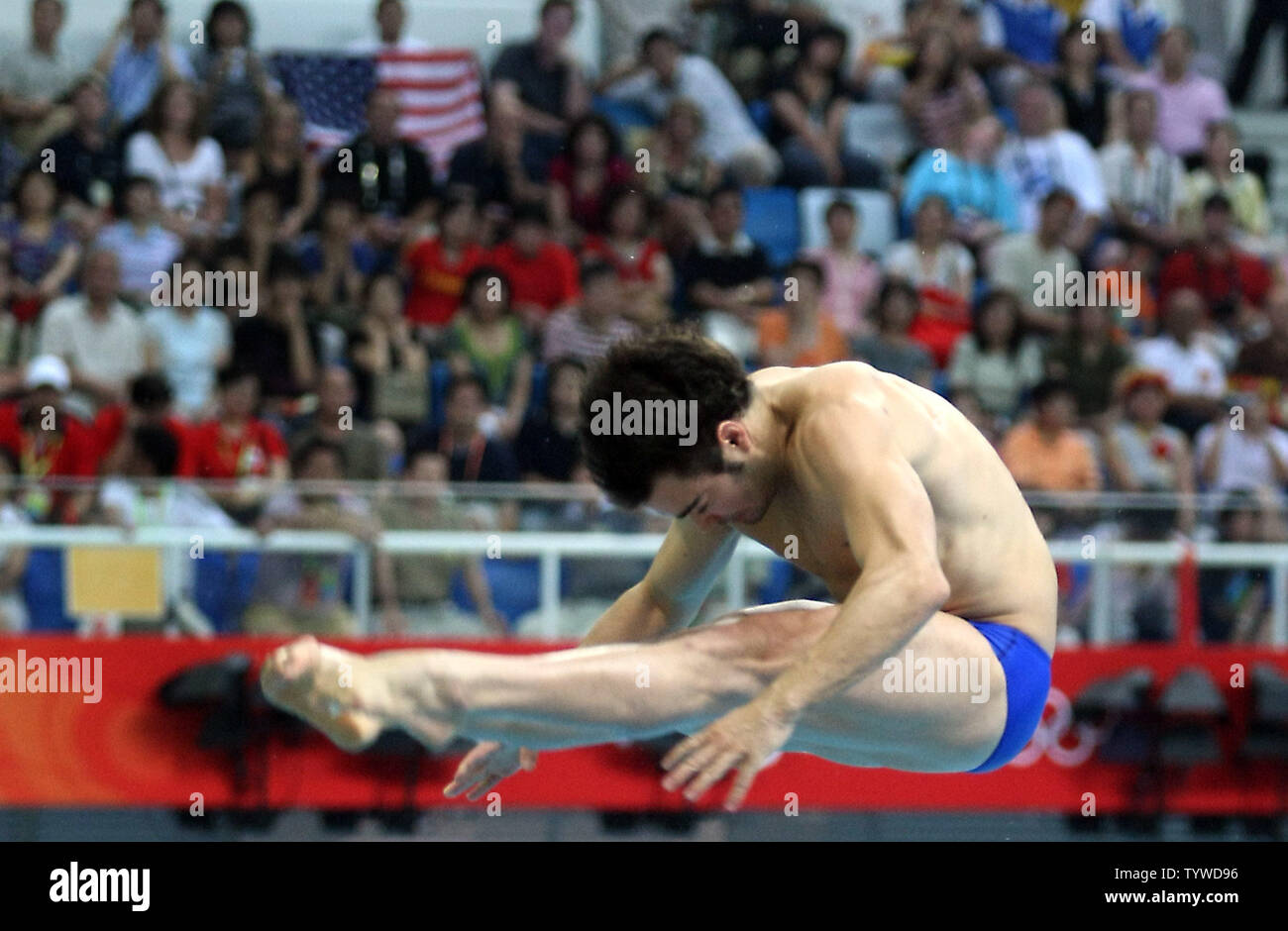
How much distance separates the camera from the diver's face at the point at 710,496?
11.7 feet

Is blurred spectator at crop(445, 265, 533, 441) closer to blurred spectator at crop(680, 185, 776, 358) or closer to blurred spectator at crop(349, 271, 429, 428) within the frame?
blurred spectator at crop(349, 271, 429, 428)

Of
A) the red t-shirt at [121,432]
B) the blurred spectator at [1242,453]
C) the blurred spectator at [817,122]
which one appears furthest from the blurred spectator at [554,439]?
the blurred spectator at [1242,453]

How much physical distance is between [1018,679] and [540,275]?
5427 millimetres

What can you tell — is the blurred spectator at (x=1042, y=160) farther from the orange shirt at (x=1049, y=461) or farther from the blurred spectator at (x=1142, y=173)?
the orange shirt at (x=1049, y=461)

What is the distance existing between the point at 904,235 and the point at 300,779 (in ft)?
15.7

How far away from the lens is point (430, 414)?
8.03 metres

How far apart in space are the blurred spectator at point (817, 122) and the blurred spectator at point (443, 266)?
2.12 meters

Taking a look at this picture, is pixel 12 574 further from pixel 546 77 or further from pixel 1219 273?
pixel 1219 273

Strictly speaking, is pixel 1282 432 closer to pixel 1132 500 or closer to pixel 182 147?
pixel 1132 500

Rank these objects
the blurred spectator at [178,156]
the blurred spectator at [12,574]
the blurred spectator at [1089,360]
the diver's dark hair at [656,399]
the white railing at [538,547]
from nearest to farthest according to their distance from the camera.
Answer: the diver's dark hair at [656,399], the blurred spectator at [12,574], the white railing at [538,547], the blurred spectator at [1089,360], the blurred spectator at [178,156]

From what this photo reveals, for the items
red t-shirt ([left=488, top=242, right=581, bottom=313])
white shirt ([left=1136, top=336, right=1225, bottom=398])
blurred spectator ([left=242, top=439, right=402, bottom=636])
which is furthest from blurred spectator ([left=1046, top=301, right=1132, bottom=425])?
blurred spectator ([left=242, top=439, right=402, bottom=636])

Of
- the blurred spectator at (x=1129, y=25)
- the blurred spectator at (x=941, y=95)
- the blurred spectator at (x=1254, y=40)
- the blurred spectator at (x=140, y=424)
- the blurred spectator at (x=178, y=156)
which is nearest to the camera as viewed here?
the blurred spectator at (x=140, y=424)

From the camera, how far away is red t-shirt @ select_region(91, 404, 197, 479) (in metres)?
7.31
